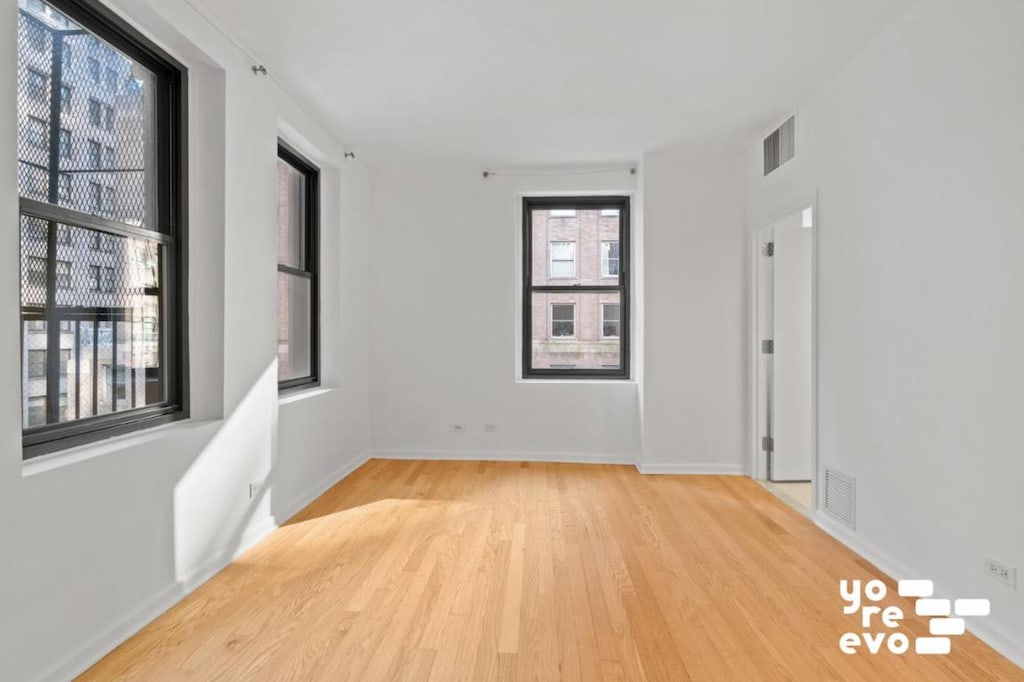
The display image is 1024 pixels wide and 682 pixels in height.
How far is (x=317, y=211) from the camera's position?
4441mm

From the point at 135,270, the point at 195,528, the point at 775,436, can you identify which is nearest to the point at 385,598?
the point at 195,528

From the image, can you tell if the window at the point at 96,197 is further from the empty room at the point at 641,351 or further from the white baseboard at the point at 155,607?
the white baseboard at the point at 155,607

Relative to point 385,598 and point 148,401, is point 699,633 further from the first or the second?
point 148,401

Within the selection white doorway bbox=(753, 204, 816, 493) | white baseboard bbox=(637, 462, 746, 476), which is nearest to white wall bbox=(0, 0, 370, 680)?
white baseboard bbox=(637, 462, 746, 476)

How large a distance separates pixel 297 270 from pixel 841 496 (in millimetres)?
3850

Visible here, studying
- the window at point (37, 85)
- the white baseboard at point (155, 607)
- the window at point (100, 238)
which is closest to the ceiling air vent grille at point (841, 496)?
the white baseboard at point (155, 607)

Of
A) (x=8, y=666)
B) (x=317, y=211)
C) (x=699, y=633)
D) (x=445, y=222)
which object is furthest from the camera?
(x=445, y=222)

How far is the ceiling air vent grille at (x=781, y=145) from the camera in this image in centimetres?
387

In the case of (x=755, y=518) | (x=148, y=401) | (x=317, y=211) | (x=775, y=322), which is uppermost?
(x=317, y=211)

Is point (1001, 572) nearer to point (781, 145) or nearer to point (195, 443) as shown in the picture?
point (781, 145)

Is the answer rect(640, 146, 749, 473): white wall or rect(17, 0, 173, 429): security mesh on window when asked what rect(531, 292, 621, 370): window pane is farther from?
rect(17, 0, 173, 429): security mesh on window

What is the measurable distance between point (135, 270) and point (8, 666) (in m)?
1.51

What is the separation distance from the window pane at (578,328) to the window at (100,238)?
333cm

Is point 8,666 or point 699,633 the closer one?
point 8,666
